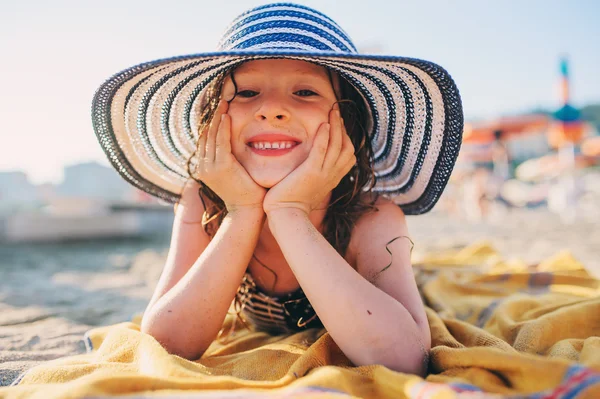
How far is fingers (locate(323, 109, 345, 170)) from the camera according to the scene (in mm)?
1465

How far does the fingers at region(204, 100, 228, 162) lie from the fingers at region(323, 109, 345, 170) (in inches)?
15.5

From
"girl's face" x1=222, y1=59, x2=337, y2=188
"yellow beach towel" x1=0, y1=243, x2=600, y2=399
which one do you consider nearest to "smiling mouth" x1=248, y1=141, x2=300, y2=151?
"girl's face" x1=222, y1=59, x2=337, y2=188

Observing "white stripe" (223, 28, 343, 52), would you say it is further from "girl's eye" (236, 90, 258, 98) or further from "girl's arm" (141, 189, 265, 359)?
"girl's arm" (141, 189, 265, 359)

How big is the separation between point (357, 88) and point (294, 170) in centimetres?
50

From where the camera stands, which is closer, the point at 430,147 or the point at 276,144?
the point at 276,144

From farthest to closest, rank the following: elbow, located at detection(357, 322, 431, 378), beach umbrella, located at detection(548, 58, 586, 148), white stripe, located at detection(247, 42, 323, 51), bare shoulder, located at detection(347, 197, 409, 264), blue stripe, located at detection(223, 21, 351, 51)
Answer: beach umbrella, located at detection(548, 58, 586, 148), bare shoulder, located at detection(347, 197, 409, 264), blue stripe, located at detection(223, 21, 351, 51), white stripe, located at detection(247, 42, 323, 51), elbow, located at detection(357, 322, 431, 378)

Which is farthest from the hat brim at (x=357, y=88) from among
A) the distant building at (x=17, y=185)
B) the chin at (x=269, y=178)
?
the distant building at (x=17, y=185)

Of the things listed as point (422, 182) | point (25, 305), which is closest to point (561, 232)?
point (422, 182)

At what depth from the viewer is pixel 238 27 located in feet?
5.20

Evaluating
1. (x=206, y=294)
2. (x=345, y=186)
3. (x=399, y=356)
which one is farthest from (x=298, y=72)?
(x=399, y=356)

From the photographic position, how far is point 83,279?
3.71 metres

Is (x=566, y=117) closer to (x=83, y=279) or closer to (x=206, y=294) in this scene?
(x=83, y=279)

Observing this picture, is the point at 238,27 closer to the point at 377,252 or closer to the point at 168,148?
the point at 168,148

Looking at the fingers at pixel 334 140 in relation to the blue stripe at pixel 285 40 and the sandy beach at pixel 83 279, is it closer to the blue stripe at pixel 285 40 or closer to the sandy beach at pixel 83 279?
the blue stripe at pixel 285 40
